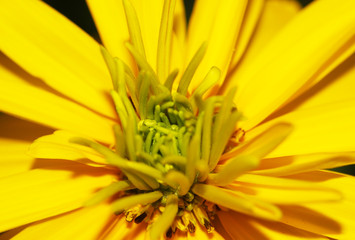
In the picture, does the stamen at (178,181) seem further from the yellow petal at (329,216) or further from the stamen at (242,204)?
the yellow petal at (329,216)

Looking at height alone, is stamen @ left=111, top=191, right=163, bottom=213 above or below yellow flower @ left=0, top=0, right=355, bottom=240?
below

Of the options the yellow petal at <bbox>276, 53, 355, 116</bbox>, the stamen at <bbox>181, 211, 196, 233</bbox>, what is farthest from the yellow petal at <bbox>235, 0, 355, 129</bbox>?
the stamen at <bbox>181, 211, 196, 233</bbox>

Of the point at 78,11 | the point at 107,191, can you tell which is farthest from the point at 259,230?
the point at 78,11

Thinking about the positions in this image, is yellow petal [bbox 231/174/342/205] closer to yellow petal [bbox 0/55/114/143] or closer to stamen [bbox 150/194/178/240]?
stamen [bbox 150/194/178/240]

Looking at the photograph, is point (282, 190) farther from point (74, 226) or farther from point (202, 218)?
point (74, 226)

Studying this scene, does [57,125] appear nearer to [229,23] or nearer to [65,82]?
[65,82]

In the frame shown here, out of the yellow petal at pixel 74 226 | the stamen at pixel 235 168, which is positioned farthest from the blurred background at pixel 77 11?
the stamen at pixel 235 168
